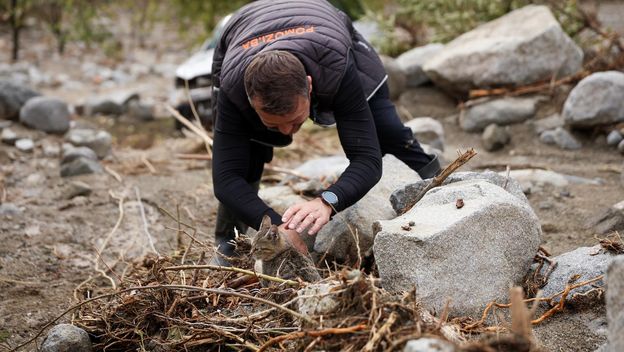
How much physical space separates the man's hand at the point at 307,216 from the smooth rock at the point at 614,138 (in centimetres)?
322

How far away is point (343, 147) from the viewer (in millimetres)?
3043

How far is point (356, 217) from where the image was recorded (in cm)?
332

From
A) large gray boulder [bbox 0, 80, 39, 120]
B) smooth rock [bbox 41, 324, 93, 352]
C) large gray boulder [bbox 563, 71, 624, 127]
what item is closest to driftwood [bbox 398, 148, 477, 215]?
smooth rock [bbox 41, 324, 93, 352]

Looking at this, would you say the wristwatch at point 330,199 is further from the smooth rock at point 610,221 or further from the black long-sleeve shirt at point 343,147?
the smooth rock at point 610,221

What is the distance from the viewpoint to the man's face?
269cm

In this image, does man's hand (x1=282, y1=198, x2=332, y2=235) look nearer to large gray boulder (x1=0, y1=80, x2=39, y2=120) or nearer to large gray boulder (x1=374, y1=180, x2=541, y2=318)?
large gray boulder (x1=374, y1=180, x2=541, y2=318)

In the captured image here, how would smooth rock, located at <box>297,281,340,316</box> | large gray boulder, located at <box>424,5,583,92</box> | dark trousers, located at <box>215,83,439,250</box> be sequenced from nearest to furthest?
smooth rock, located at <box>297,281,340,316</box> → dark trousers, located at <box>215,83,439,250</box> → large gray boulder, located at <box>424,5,583,92</box>

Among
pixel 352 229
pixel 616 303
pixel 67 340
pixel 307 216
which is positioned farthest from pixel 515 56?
pixel 67 340

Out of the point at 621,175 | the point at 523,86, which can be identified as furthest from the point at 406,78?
the point at 621,175

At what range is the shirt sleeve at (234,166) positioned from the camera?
9.87 feet

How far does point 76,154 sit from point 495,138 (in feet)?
10.5

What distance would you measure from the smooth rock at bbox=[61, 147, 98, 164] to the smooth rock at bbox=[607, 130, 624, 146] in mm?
3887

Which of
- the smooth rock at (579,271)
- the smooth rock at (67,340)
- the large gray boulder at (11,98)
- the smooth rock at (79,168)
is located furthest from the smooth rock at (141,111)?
the smooth rock at (579,271)

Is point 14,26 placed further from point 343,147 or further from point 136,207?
point 343,147
